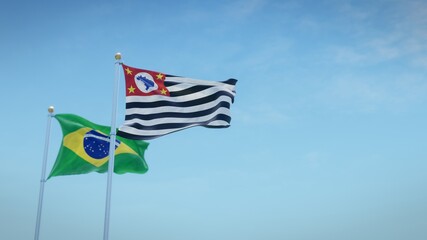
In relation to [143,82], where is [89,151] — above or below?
below

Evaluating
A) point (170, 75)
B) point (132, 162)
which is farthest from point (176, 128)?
point (132, 162)

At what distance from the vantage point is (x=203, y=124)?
18766 millimetres

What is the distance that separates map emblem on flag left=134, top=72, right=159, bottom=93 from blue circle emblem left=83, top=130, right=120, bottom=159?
371 cm

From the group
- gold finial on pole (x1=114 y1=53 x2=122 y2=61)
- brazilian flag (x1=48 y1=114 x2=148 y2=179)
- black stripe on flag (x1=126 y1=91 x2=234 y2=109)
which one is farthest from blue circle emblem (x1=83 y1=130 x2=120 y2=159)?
gold finial on pole (x1=114 y1=53 x2=122 y2=61)

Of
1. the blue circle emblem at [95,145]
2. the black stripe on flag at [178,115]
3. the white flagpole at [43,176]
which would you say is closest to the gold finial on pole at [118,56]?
the black stripe on flag at [178,115]

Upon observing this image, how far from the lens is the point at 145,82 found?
60.8 feet

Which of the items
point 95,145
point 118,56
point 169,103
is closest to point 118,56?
point 118,56

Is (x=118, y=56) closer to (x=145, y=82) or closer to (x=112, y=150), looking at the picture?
(x=145, y=82)

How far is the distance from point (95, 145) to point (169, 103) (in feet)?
14.3

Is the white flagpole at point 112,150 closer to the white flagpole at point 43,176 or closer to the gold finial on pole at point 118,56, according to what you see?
the gold finial on pole at point 118,56

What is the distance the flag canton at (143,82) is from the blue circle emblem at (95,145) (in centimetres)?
368

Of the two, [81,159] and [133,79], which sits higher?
[133,79]

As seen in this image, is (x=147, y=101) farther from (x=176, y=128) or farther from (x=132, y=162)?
(x=132, y=162)

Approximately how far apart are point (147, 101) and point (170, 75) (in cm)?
173
